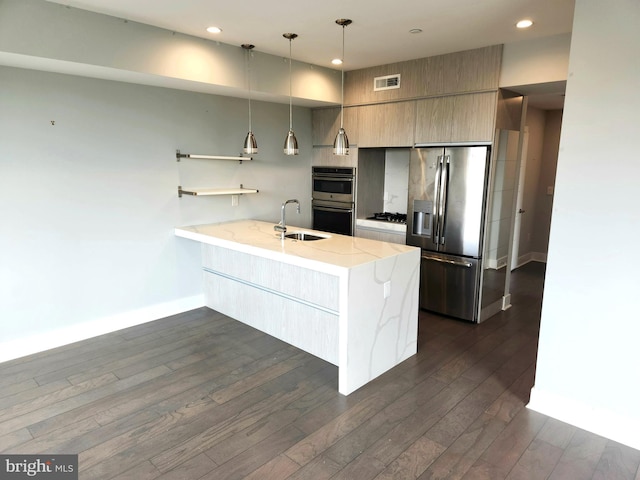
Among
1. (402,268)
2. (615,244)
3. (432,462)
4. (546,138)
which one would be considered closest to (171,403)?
(432,462)

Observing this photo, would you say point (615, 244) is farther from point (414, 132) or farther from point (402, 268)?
point (414, 132)

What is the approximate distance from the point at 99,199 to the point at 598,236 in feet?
12.5

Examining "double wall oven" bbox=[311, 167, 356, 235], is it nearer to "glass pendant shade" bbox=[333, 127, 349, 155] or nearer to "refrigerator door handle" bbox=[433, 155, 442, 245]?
"refrigerator door handle" bbox=[433, 155, 442, 245]

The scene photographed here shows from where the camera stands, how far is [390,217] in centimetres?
502

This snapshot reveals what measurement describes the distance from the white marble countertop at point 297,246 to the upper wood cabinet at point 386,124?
1.44 metres

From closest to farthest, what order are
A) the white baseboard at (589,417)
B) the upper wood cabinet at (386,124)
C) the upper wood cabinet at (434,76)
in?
the white baseboard at (589,417) < the upper wood cabinet at (434,76) < the upper wood cabinet at (386,124)

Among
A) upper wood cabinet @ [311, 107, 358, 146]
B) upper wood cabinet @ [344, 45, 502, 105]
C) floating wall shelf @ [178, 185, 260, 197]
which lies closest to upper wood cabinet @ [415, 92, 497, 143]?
upper wood cabinet @ [344, 45, 502, 105]

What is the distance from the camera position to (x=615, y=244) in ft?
7.53

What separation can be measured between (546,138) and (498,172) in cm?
310

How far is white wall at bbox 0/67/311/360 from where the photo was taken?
323cm

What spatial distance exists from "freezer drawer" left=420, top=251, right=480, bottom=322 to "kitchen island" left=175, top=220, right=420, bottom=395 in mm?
997

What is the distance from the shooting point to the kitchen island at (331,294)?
2.83 m

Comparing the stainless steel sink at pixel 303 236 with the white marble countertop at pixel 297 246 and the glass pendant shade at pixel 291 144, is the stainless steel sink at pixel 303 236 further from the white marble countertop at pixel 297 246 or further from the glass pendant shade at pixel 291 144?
the glass pendant shade at pixel 291 144

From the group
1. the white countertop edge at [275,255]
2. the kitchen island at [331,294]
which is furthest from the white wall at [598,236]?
the white countertop edge at [275,255]
